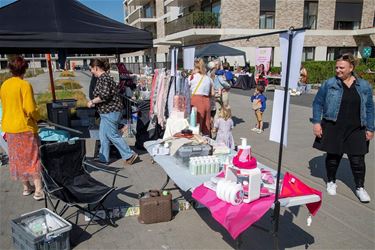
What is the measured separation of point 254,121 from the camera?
991 centimetres

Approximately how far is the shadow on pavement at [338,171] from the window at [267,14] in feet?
67.4

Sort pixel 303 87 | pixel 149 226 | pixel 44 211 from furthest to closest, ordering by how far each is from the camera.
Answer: pixel 303 87 → pixel 149 226 → pixel 44 211

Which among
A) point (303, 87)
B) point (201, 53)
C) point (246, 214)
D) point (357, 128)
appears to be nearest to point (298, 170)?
point (357, 128)

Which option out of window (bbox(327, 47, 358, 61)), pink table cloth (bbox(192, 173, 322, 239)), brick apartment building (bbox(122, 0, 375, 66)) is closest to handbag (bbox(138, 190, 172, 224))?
pink table cloth (bbox(192, 173, 322, 239))

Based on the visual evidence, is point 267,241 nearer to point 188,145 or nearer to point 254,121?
point 188,145

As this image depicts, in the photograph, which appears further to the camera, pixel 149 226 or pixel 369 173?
pixel 369 173

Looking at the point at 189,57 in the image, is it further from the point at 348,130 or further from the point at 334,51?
the point at 334,51

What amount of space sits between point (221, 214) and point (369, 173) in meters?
3.78

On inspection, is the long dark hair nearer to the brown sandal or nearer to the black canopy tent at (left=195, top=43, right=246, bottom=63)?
the brown sandal

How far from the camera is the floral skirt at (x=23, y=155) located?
415 cm

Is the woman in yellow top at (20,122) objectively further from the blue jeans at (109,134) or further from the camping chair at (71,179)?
the blue jeans at (109,134)

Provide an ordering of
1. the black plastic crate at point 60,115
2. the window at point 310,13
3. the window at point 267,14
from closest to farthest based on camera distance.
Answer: the black plastic crate at point 60,115
the window at point 267,14
the window at point 310,13

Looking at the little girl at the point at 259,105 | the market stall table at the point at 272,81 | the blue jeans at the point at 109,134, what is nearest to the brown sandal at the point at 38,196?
the blue jeans at the point at 109,134

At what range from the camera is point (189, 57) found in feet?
18.6
